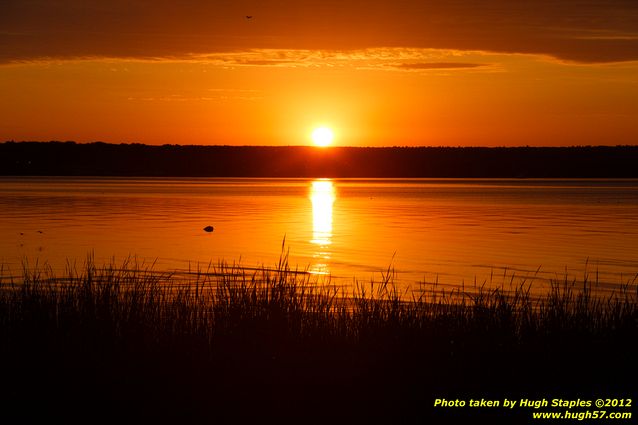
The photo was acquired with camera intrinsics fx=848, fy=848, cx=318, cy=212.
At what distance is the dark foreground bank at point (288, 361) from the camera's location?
9453 millimetres

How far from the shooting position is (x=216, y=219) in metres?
48.2

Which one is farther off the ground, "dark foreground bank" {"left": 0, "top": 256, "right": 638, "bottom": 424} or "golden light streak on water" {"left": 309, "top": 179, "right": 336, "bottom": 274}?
"golden light streak on water" {"left": 309, "top": 179, "right": 336, "bottom": 274}

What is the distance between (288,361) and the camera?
1084cm

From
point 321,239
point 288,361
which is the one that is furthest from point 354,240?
point 288,361

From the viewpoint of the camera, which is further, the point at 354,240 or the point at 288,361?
the point at 354,240

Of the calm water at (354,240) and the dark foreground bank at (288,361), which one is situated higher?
the calm water at (354,240)

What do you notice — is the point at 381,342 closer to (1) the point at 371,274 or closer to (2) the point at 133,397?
(2) the point at 133,397

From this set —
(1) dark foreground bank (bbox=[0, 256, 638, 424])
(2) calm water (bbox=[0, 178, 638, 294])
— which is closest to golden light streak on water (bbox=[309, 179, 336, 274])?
(2) calm water (bbox=[0, 178, 638, 294])

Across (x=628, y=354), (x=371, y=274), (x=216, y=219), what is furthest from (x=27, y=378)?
(x=216, y=219)

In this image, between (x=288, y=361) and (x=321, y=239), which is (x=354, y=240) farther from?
(x=288, y=361)

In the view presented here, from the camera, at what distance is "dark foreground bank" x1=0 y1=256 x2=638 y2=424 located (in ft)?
31.0

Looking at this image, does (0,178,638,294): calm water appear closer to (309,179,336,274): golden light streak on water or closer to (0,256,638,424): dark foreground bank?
(309,179,336,274): golden light streak on water

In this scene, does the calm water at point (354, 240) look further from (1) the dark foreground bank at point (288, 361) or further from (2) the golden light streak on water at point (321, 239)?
(1) the dark foreground bank at point (288, 361)

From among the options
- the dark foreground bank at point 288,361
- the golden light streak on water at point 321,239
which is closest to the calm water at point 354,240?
the golden light streak on water at point 321,239
